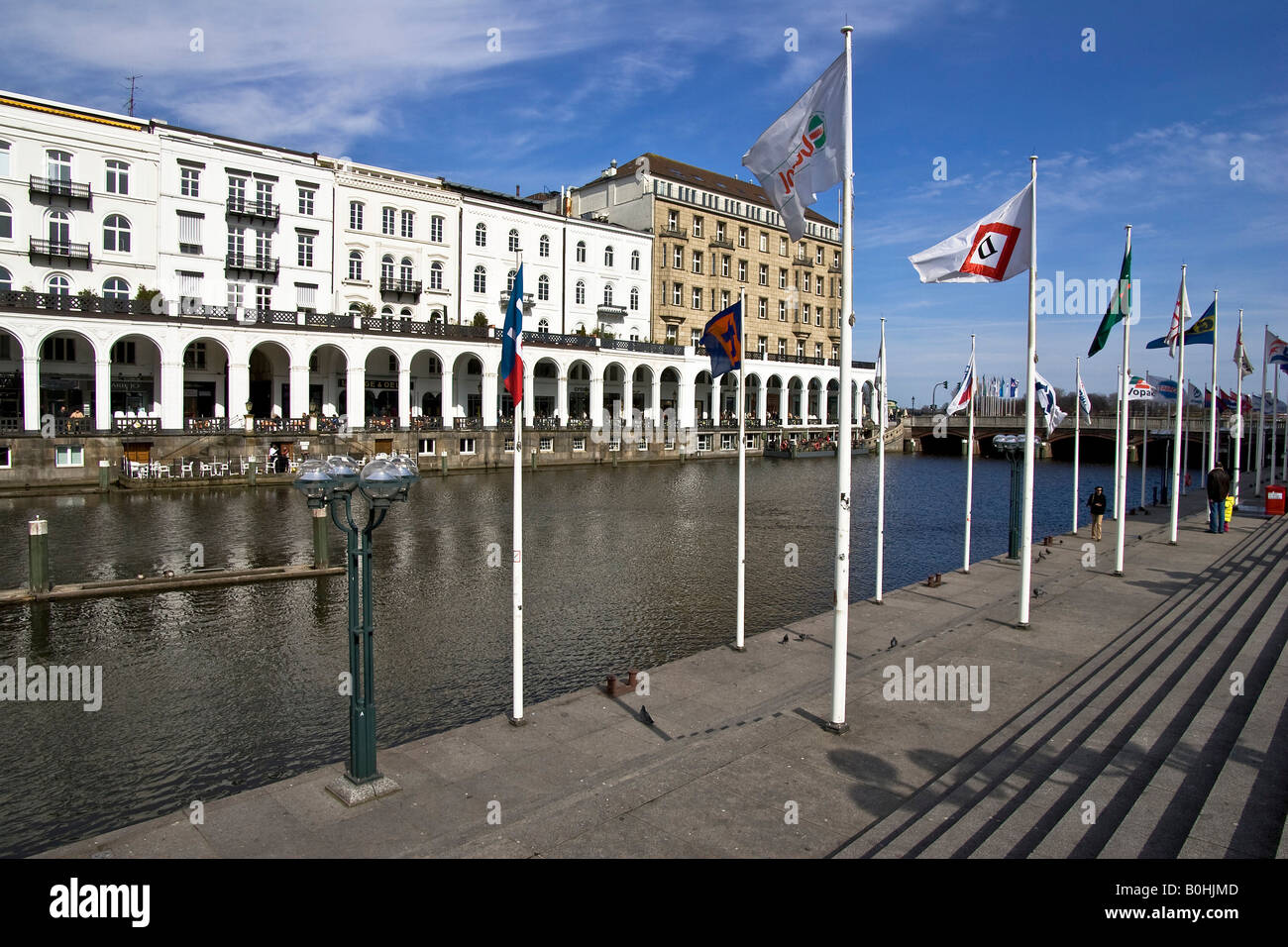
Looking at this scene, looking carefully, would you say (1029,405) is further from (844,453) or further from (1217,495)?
(1217,495)

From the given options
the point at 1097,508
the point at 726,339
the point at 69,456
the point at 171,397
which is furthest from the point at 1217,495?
the point at 69,456

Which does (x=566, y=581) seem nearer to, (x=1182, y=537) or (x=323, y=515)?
(x=323, y=515)

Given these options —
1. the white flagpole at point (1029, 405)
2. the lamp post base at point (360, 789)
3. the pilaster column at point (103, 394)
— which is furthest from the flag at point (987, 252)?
the pilaster column at point (103, 394)

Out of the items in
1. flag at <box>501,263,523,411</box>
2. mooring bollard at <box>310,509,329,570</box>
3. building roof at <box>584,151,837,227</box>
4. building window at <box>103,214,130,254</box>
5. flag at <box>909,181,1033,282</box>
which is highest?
building roof at <box>584,151,837,227</box>

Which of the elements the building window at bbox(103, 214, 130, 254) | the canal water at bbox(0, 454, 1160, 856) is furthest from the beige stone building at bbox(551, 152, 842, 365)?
the canal water at bbox(0, 454, 1160, 856)

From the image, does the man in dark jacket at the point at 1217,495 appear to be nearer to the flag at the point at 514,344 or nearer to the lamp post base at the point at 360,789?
the flag at the point at 514,344

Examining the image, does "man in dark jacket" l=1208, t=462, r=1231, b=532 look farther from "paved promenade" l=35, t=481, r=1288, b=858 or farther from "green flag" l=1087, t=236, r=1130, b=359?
"paved promenade" l=35, t=481, r=1288, b=858

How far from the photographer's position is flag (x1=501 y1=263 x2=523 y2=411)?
9375mm

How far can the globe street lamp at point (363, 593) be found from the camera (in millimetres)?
7988

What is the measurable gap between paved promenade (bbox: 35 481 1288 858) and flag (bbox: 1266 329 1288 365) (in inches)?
1117

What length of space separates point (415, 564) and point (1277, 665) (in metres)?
18.5

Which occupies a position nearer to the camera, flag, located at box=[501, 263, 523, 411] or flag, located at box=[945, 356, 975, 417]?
flag, located at box=[501, 263, 523, 411]

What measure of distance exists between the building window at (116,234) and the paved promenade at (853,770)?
46724mm

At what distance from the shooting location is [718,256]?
248 ft
